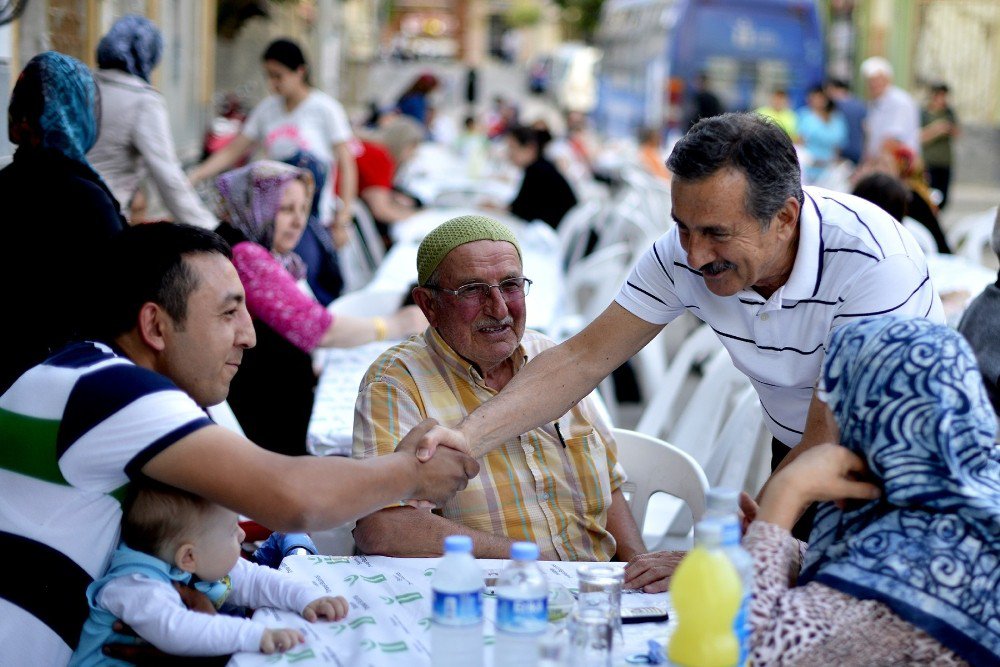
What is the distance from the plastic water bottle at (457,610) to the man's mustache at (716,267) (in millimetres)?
969

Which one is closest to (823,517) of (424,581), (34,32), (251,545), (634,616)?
(634,616)

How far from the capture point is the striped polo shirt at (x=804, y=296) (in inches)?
92.6

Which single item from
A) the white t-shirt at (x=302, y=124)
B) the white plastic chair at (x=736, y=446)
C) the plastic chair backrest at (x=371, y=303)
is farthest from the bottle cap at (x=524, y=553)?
the white t-shirt at (x=302, y=124)

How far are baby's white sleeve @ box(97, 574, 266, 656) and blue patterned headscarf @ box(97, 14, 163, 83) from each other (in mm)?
3478

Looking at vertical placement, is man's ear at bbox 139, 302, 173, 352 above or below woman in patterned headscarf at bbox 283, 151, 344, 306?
above

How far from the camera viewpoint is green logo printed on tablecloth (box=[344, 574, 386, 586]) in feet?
7.17

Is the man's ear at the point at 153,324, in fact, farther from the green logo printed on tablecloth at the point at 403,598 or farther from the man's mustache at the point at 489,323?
the man's mustache at the point at 489,323

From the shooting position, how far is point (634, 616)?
200cm

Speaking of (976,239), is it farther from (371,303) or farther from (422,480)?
(422,480)

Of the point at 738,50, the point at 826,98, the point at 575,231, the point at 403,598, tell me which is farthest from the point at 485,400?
the point at 738,50

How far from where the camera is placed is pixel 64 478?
6.19 feet

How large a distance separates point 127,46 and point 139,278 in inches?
124

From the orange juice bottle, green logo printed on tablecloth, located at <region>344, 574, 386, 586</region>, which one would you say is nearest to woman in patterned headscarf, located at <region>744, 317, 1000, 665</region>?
the orange juice bottle

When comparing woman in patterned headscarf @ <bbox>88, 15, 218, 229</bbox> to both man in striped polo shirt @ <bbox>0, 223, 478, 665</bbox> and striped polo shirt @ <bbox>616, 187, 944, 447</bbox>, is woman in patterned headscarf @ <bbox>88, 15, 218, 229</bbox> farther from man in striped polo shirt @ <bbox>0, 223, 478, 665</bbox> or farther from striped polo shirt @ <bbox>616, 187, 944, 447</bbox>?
man in striped polo shirt @ <bbox>0, 223, 478, 665</bbox>
